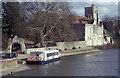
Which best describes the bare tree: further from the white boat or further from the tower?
the tower

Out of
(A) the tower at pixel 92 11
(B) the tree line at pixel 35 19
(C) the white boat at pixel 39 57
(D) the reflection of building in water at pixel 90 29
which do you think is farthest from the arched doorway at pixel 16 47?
(A) the tower at pixel 92 11

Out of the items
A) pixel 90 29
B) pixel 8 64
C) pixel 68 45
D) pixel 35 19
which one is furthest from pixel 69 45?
pixel 8 64

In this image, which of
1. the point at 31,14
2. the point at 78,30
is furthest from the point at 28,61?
the point at 78,30

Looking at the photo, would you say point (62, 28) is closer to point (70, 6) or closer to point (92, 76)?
point (70, 6)

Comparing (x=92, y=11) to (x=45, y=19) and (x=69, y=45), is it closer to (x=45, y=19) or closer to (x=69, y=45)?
(x=69, y=45)

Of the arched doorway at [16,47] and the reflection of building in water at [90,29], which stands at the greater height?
the reflection of building in water at [90,29]

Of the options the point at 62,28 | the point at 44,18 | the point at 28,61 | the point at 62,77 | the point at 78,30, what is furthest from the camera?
the point at 78,30

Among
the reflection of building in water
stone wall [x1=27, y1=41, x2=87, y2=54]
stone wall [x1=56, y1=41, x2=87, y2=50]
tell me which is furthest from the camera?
the reflection of building in water

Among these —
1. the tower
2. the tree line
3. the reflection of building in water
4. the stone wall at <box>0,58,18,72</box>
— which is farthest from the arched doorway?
the tower

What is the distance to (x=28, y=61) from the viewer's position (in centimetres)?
2698

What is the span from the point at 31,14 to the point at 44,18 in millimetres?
2436

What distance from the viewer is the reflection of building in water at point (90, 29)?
53.7 metres

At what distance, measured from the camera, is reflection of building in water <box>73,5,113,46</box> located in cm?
5366

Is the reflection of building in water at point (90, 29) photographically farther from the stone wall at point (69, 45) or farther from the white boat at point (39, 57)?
the white boat at point (39, 57)
